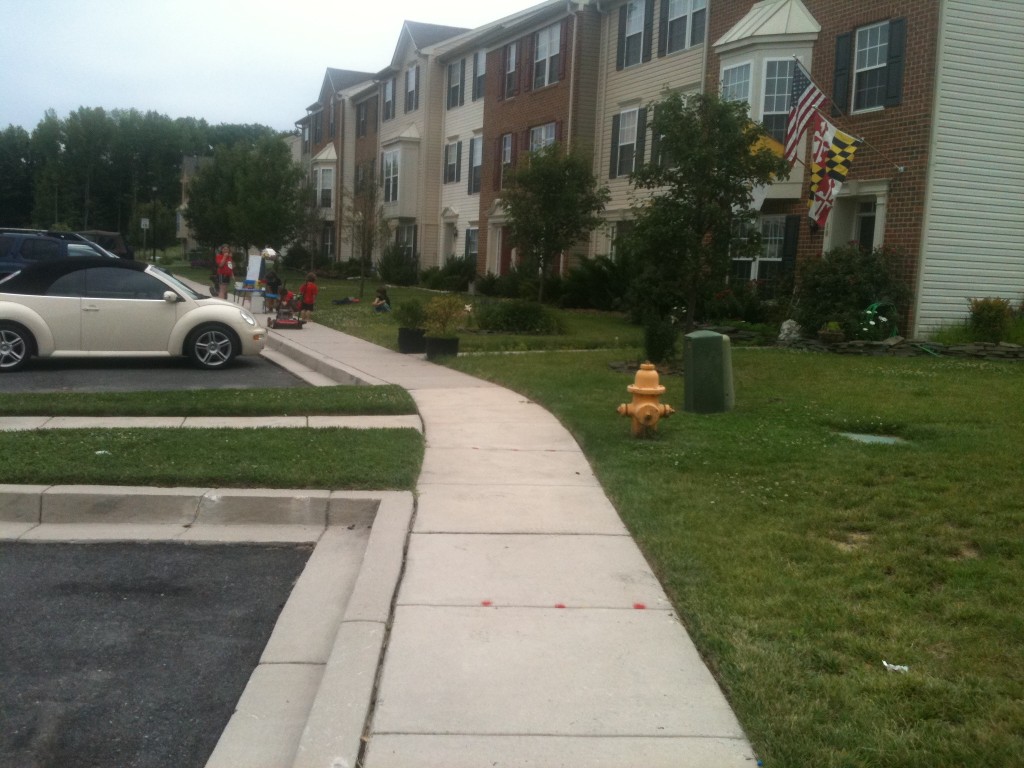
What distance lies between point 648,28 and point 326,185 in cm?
3195

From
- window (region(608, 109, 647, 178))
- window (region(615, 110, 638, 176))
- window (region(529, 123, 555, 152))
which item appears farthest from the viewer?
window (region(529, 123, 555, 152))

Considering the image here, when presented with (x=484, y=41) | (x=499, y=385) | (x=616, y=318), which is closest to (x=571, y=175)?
(x=616, y=318)

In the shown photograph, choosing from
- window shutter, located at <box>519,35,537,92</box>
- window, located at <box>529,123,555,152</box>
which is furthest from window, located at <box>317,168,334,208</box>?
window, located at <box>529,123,555,152</box>

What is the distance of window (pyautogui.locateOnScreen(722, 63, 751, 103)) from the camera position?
21.6 m

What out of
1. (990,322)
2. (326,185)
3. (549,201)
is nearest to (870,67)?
(990,322)

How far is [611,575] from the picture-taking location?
5.72 meters

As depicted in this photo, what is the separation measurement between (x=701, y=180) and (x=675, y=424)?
5.38m

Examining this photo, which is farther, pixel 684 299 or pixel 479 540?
pixel 684 299

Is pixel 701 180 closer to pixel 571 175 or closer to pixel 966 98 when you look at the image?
pixel 966 98

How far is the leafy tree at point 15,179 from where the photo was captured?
94.4 m

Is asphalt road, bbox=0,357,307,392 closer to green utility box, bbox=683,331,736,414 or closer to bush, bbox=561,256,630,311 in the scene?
green utility box, bbox=683,331,736,414

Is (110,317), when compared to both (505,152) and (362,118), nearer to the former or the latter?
(505,152)

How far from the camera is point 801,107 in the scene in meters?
18.5

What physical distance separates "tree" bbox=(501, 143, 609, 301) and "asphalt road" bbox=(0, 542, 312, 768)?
56.9 feet
